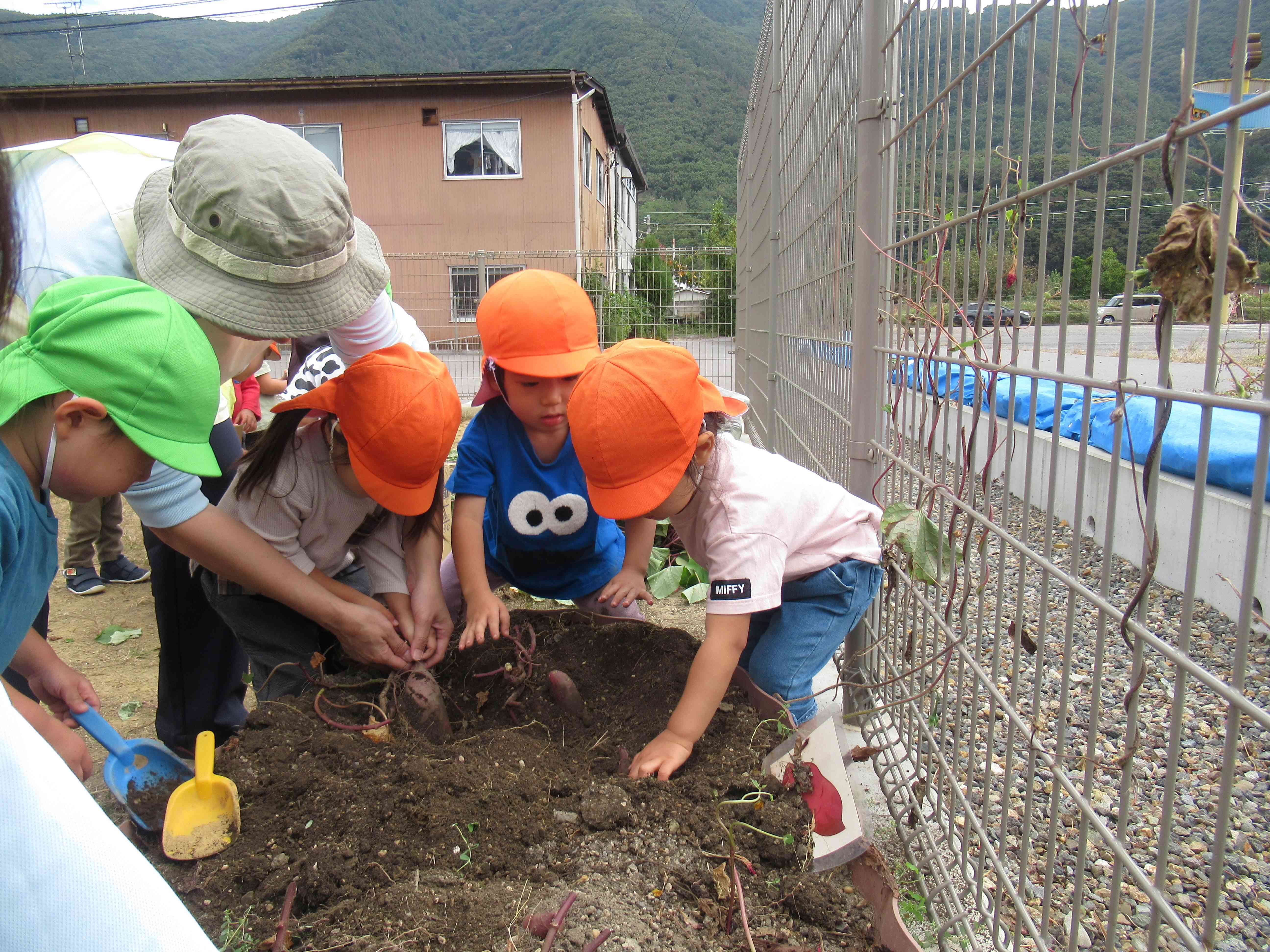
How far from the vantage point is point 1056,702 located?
2936 mm

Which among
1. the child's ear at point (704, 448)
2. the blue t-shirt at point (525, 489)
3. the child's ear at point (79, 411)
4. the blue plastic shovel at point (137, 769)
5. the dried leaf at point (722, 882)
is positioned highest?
the child's ear at point (79, 411)

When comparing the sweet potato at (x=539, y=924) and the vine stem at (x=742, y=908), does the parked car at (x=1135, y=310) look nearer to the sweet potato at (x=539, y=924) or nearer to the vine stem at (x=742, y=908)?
the vine stem at (x=742, y=908)

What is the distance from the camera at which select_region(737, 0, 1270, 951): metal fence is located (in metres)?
0.86

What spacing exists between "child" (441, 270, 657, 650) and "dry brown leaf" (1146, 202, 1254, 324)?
1.61 m

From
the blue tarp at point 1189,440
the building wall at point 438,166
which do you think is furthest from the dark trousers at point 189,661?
the building wall at point 438,166

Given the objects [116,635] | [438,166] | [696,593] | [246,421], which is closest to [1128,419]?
[696,593]

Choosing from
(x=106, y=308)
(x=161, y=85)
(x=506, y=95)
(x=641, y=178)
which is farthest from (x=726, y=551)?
(x=641, y=178)

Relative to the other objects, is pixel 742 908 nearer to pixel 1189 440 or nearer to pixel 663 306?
pixel 1189 440

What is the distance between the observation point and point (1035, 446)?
7.23 ft

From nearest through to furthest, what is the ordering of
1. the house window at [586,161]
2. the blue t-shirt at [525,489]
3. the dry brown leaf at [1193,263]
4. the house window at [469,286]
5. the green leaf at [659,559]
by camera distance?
1. the dry brown leaf at [1193,263]
2. the blue t-shirt at [525,489]
3. the green leaf at [659,559]
4. the house window at [469,286]
5. the house window at [586,161]

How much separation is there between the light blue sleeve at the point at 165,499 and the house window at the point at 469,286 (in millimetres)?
9234

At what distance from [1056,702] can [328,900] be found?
99.2 inches

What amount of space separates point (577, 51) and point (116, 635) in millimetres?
67245

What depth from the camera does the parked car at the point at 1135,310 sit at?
2.92 ft
